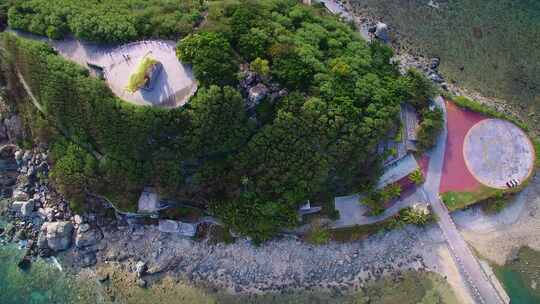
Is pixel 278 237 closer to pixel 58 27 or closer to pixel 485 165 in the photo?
pixel 485 165

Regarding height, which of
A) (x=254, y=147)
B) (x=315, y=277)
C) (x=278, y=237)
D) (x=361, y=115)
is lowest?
(x=315, y=277)

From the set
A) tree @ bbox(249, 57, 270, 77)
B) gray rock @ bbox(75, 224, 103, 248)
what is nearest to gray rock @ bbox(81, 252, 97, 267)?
gray rock @ bbox(75, 224, 103, 248)

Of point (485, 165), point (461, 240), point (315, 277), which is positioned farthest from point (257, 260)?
point (485, 165)

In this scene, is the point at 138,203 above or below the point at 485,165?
below

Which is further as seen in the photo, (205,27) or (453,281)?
(453,281)

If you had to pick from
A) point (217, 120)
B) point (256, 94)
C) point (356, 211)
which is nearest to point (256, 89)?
point (256, 94)

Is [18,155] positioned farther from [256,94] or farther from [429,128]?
[429,128]

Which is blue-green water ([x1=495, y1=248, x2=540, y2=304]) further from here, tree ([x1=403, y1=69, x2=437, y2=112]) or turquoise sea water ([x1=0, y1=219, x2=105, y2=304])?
turquoise sea water ([x1=0, y1=219, x2=105, y2=304])
